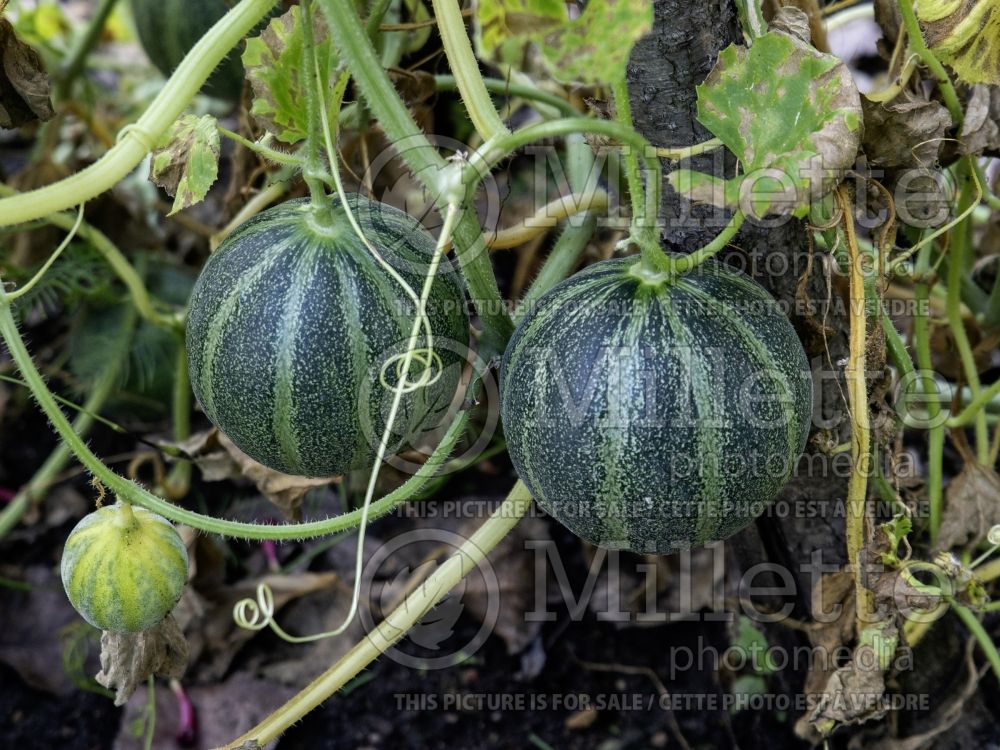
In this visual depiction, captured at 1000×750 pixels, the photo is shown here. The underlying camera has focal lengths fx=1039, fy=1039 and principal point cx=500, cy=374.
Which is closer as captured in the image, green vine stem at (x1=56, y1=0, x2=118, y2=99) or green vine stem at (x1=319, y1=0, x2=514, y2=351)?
green vine stem at (x1=319, y1=0, x2=514, y2=351)

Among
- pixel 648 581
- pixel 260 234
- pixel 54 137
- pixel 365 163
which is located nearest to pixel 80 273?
pixel 54 137

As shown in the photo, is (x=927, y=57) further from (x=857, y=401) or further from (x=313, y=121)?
(x=313, y=121)

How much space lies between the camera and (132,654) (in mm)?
1358

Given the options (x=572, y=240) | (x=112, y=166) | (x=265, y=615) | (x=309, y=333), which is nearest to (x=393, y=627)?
(x=265, y=615)

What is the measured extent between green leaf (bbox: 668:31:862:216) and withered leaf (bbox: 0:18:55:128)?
2.88ft

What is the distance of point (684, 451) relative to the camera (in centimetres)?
106

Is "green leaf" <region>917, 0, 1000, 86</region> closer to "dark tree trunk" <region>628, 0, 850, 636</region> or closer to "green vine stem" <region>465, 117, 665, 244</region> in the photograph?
"dark tree trunk" <region>628, 0, 850, 636</region>

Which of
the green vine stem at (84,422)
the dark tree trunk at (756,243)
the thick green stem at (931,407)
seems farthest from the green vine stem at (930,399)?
the green vine stem at (84,422)

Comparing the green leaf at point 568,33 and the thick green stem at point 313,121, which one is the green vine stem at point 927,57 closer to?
the green leaf at point 568,33

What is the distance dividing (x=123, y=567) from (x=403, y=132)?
0.59m

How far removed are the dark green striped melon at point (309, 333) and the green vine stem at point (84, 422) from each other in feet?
2.81

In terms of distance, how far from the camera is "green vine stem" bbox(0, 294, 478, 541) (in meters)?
1.10

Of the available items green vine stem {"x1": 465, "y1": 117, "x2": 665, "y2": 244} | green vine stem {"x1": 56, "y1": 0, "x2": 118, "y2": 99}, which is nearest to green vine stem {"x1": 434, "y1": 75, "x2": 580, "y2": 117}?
green vine stem {"x1": 465, "y1": 117, "x2": 665, "y2": 244}

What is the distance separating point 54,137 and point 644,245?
164cm
